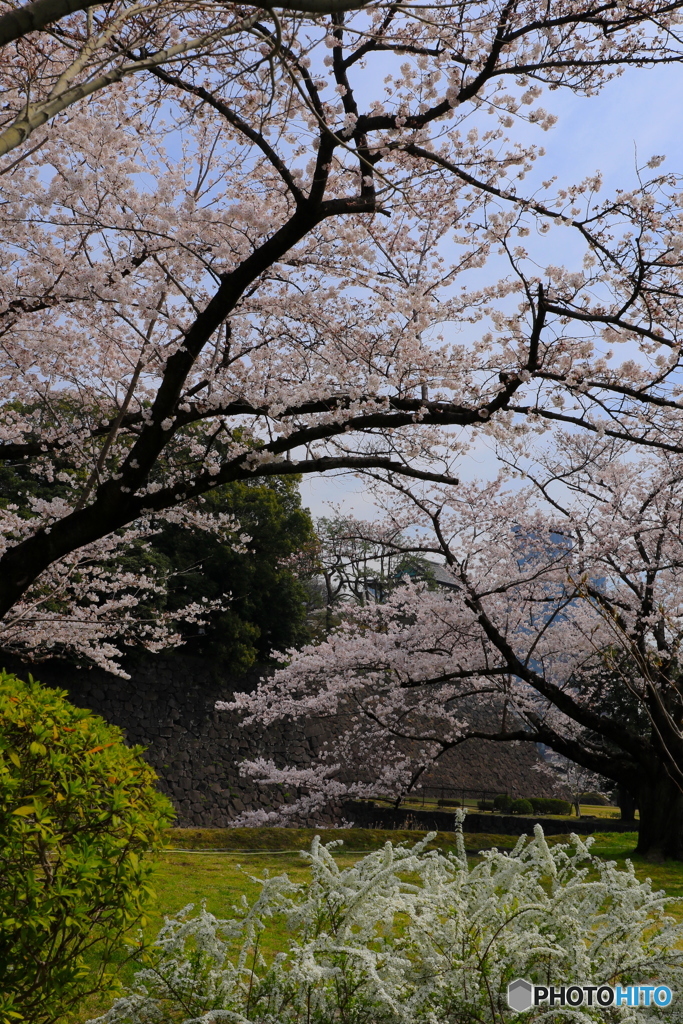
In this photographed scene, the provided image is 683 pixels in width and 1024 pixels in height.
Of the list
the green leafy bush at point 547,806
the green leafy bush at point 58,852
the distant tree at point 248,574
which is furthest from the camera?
the green leafy bush at point 547,806

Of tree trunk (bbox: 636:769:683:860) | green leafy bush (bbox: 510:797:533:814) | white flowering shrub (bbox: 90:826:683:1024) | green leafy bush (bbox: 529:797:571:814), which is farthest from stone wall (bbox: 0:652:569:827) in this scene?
white flowering shrub (bbox: 90:826:683:1024)

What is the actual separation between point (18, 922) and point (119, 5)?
5.49 meters

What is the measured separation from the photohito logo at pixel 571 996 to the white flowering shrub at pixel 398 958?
3 centimetres

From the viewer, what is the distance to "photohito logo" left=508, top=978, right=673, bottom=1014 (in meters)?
2.67

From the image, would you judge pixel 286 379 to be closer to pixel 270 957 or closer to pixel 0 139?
pixel 0 139

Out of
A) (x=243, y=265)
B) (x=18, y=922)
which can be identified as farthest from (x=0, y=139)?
(x=18, y=922)

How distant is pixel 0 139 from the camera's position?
328cm

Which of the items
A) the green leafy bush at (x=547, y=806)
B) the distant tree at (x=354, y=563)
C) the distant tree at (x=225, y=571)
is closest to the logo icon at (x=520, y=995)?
the distant tree at (x=354, y=563)

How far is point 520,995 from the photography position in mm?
2695

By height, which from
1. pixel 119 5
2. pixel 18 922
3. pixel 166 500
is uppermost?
pixel 119 5

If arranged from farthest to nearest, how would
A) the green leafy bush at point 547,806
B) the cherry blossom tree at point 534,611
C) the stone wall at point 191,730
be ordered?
the green leafy bush at point 547,806
the stone wall at point 191,730
the cherry blossom tree at point 534,611

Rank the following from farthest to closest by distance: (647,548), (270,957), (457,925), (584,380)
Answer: (647,548) < (584,380) < (270,957) < (457,925)

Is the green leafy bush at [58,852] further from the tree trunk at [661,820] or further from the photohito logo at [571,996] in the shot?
the tree trunk at [661,820]

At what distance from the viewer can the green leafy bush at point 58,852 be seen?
264 centimetres
